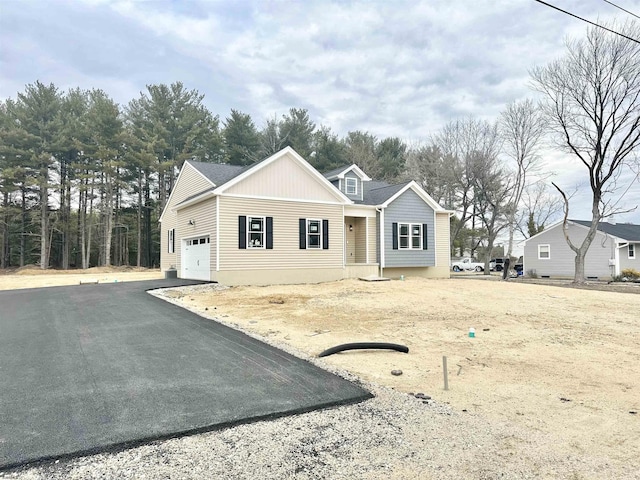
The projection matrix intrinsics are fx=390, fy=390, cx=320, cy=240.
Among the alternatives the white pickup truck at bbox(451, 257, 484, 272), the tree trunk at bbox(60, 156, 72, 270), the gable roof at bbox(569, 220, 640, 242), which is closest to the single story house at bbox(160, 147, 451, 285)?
the gable roof at bbox(569, 220, 640, 242)

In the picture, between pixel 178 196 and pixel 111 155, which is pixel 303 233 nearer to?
pixel 178 196

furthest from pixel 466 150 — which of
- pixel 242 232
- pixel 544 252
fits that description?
pixel 242 232

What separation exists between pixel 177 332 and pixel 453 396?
4810 millimetres

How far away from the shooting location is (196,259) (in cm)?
1680

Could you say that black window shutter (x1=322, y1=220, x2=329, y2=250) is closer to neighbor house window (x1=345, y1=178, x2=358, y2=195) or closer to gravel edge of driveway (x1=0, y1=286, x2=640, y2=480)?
neighbor house window (x1=345, y1=178, x2=358, y2=195)

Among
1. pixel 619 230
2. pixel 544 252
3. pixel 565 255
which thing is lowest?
pixel 565 255

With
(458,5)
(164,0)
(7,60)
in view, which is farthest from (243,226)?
(7,60)

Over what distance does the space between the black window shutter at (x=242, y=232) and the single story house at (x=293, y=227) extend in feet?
0.13

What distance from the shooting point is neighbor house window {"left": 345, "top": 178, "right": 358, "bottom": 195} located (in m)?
20.5

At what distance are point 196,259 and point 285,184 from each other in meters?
5.02

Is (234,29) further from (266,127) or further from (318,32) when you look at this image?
(266,127)

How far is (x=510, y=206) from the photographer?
29.8 m

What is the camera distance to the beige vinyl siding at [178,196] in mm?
18156

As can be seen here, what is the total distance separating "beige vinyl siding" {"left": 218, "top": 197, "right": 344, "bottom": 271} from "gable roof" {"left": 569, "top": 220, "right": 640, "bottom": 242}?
20496 mm
